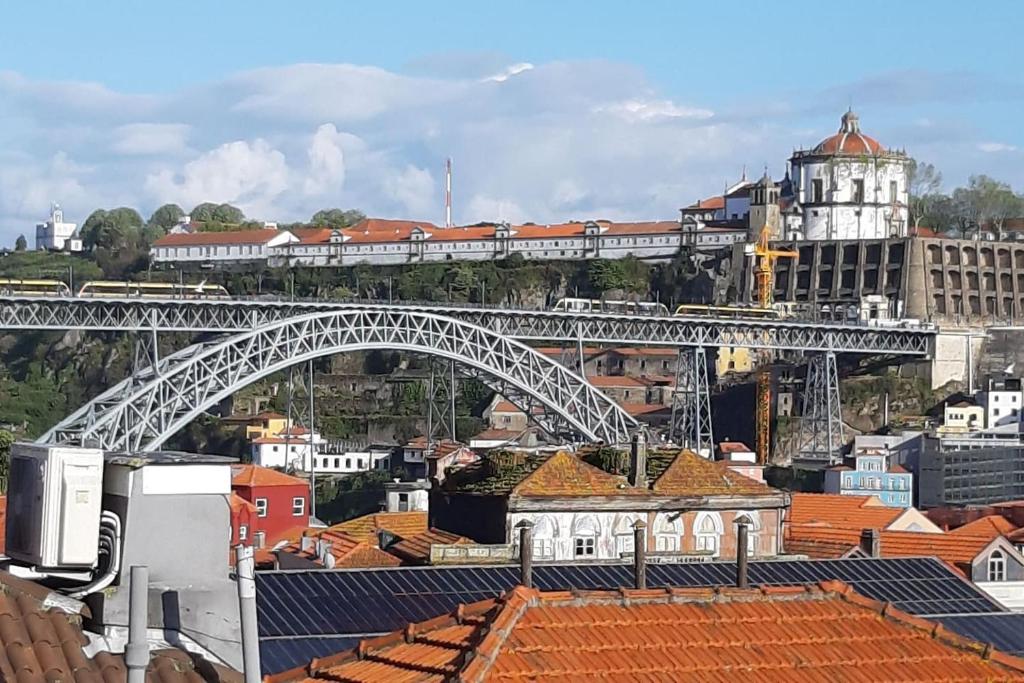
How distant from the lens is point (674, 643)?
41.8 ft

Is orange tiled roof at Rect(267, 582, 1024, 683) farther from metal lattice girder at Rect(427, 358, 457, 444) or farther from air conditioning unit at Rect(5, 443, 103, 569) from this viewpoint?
metal lattice girder at Rect(427, 358, 457, 444)

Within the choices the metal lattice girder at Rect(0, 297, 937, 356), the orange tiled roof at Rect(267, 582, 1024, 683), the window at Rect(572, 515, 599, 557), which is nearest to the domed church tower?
the metal lattice girder at Rect(0, 297, 937, 356)

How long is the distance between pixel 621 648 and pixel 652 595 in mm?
655

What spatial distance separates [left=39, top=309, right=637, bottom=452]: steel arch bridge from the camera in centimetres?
8431

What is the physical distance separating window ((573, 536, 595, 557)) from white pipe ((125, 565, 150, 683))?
1447 inches

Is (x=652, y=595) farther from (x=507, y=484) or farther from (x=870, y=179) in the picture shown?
(x=870, y=179)

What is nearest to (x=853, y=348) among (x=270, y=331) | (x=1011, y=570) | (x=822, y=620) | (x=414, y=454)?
(x=414, y=454)

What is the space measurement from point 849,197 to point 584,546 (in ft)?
334

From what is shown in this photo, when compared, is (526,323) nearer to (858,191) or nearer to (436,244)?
(858,191)

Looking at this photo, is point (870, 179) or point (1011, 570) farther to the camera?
point (870, 179)

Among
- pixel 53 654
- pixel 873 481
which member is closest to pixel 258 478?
pixel 873 481

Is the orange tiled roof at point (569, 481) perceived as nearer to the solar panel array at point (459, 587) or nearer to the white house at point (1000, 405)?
the solar panel array at point (459, 587)

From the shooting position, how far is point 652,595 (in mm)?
13094

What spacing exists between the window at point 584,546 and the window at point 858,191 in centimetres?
10159
